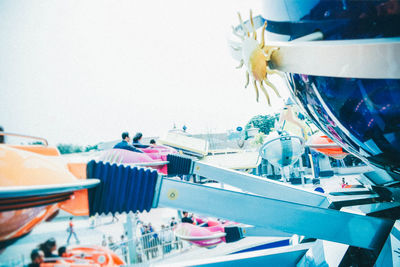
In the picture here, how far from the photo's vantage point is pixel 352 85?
64 cm

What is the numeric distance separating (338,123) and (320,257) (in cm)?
84

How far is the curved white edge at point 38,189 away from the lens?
1.34 feet

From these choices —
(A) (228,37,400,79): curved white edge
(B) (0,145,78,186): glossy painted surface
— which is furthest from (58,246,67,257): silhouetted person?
(A) (228,37,400,79): curved white edge

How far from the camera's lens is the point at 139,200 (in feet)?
2.08

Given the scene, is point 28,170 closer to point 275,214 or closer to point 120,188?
point 120,188

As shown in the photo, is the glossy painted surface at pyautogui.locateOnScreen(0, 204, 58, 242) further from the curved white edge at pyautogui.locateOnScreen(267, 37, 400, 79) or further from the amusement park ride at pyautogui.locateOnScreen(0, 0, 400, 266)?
the curved white edge at pyautogui.locateOnScreen(267, 37, 400, 79)

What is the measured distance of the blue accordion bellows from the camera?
0.60 metres

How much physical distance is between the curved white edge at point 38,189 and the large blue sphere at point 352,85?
78 cm

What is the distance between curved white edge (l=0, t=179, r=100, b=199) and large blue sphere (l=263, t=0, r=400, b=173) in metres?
0.78

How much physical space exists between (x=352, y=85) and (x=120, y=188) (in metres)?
0.77

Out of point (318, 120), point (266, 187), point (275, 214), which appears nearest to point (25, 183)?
point (275, 214)

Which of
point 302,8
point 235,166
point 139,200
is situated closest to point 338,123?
point 302,8

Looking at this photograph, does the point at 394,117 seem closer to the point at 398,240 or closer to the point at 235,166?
the point at 398,240

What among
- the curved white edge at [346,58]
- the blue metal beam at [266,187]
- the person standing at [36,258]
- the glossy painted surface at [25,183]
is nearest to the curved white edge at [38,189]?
the glossy painted surface at [25,183]
